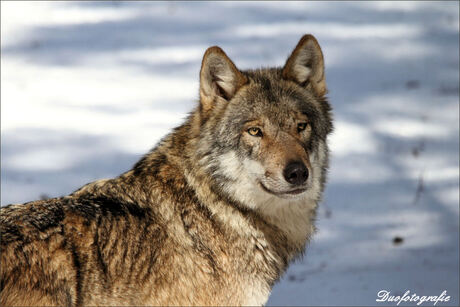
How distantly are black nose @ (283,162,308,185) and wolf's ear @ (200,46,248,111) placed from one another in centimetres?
70

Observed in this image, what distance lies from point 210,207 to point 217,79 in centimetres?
85

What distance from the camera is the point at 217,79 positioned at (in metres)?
4.66

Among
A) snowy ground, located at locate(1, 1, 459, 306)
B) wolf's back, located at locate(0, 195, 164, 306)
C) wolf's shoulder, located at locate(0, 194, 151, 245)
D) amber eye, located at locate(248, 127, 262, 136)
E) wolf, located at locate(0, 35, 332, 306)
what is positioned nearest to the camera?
wolf's back, located at locate(0, 195, 164, 306)

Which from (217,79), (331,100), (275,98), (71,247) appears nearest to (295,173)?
(275,98)

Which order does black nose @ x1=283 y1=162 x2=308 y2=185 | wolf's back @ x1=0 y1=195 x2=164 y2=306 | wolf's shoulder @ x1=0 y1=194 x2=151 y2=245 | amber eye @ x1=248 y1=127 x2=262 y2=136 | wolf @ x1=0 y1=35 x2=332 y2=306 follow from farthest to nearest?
amber eye @ x1=248 y1=127 x2=262 y2=136
black nose @ x1=283 y1=162 x2=308 y2=185
wolf @ x1=0 y1=35 x2=332 y2=306
wolf's shoulder @ x1=0 y1=194 x2=151 y2=245
wolf's back @ x1=0 y1=195 x2=164 y2=306

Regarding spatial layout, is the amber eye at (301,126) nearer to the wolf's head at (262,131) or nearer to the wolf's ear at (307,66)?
the wolf's head at (262,131)

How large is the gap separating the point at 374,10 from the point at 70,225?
837 centimetres

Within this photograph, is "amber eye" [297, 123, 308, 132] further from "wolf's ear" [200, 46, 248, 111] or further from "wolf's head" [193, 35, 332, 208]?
"wolf's ear" [200, 46, 248, 111]

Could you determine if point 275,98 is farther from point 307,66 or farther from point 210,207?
point 210,207

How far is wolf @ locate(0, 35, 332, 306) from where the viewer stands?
3982mm

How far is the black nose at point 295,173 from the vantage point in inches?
168

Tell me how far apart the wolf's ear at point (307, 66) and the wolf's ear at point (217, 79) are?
0.34 metres

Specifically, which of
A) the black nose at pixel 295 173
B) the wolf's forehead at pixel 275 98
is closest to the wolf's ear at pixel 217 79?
the wolf's forehead at pixel 275 98

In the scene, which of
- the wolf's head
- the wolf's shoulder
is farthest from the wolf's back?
the wolf's head
